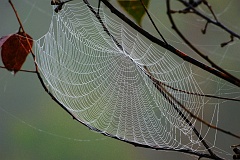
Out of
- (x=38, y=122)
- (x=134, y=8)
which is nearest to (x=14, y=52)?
(x=134, y=8)

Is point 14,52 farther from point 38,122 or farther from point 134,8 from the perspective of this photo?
point 38,122

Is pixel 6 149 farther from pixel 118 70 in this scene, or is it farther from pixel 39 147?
pixel 118 70

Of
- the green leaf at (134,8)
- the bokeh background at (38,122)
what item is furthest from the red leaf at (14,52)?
the bokeh background at (38,122)

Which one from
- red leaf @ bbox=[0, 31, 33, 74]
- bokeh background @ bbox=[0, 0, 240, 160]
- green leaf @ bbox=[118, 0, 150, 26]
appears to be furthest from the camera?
bokeh background @ bbox=[0, 0, 240, 160]

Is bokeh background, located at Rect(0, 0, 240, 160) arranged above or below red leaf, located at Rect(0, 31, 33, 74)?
below

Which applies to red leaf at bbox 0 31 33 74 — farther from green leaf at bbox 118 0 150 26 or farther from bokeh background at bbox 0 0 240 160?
bokeh background at bbox 0 0 240 160

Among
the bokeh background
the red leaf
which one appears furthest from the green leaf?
the bokeh background
